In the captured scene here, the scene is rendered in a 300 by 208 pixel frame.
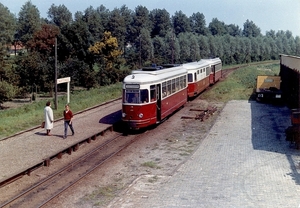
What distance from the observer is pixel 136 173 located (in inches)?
540

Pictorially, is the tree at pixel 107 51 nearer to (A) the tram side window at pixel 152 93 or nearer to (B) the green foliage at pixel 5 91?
(B) the green foliage at pixel 5 91

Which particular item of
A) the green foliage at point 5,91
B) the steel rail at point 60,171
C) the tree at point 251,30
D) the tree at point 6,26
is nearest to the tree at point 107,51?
the green foliage at point 5,91

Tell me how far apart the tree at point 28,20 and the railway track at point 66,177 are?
215 ft

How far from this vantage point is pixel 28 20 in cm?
7938

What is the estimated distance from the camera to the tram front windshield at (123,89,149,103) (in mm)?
19109

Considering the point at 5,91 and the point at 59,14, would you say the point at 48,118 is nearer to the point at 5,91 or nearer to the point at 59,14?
the point at 5,91

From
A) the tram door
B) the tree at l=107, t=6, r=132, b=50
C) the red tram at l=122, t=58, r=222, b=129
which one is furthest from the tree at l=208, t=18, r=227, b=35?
the tram door

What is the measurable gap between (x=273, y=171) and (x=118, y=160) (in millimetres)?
5608

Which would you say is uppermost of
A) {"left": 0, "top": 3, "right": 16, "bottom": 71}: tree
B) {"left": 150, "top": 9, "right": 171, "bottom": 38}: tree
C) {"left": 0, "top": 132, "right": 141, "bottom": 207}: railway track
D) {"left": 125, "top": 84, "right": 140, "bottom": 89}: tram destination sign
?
{"left": 150, "top": 9, "right": 171, "bottom": 38}: tree

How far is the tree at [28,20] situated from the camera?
258ft

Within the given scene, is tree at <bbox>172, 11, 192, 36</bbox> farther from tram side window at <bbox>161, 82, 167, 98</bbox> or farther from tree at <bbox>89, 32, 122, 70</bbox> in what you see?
tram side window at <bbox>161, 82, 167, 98</bbox>

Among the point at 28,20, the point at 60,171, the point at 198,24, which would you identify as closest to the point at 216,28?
the point at 198,24

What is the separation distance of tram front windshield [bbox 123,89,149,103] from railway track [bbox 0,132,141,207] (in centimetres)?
191

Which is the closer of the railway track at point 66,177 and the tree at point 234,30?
the railway track at point 66,177
